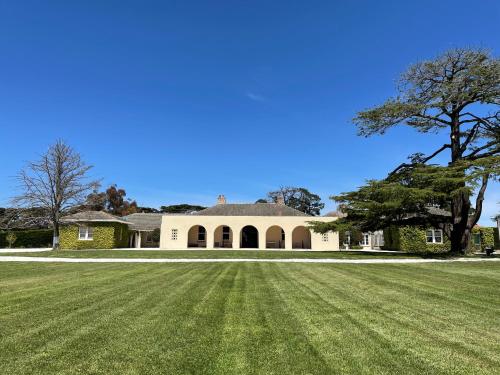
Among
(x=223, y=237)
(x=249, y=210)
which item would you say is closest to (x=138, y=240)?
(x=223, y=237)

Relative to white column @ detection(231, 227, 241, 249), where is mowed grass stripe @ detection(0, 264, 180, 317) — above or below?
below

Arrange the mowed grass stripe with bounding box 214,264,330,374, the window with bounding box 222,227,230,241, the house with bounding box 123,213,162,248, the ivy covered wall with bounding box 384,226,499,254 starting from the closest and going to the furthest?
1. the mowed grass stripe with bounding box 214,264,330,374
2. the ivy covered wall with bounding box 384,226,499,254
3. the window with bounding box 222,227,230,241
4. the house with bounding box 123,213,162,248

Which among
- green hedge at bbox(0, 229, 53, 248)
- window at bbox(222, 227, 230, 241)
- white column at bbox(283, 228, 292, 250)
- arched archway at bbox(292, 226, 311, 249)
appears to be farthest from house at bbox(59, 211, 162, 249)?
arched archway at bbox(292, 226, 311, 249)

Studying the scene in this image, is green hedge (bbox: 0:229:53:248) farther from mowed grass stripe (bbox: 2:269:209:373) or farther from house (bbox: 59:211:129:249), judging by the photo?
mowed grass stripe (bbox: 2:269:209:373)

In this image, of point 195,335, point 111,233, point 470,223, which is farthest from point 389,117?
point 111,233

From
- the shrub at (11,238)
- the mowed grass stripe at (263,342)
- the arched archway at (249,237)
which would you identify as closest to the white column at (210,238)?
the arched archway at (249,237)

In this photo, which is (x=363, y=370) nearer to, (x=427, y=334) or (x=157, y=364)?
(x=427, y=334)

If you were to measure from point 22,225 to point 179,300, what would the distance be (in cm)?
2510

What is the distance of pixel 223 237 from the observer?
37.3 metres

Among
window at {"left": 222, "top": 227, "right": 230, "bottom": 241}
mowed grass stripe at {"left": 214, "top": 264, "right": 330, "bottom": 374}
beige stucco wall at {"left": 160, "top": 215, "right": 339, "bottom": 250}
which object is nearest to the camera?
mowed grass stripe at {"left": 214, "top": 264, "right": 330, "bottom": 374}

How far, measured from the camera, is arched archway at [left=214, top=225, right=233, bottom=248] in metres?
36.3

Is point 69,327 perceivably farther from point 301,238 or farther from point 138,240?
point 138,240

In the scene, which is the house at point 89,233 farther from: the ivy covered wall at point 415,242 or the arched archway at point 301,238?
the ivy covered wall at point 415,242

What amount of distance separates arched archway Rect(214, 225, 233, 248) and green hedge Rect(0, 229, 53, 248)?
55.2ft
